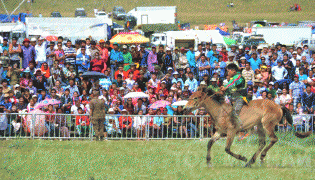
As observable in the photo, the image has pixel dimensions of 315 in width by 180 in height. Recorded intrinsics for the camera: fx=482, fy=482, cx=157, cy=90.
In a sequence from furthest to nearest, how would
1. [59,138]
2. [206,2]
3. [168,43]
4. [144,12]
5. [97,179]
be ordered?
1. [206,2]
2. [144,12]
3. [168,43]
4. [59,138]
5. [97,179]

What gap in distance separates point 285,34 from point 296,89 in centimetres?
2347

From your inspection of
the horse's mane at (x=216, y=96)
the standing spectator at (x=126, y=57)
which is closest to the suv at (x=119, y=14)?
the standing spectator at (x=126, y=57)

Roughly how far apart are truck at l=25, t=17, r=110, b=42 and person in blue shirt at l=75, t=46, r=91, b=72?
14.9 metres

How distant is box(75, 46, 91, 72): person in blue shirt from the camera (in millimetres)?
19156

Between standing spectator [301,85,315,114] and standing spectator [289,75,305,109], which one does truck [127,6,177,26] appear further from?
standing spectator [301,85,315,114]

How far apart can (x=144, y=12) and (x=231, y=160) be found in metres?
41.0

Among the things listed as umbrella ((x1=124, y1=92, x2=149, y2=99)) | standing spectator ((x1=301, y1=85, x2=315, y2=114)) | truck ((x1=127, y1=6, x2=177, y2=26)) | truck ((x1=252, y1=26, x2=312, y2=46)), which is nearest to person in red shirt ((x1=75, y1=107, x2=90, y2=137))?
umbrella ((x1=124, y1=92, x2=149, y2=99))

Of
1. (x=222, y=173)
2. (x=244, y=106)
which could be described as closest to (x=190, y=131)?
(x=244, y=106)

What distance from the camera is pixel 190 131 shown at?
15375mm

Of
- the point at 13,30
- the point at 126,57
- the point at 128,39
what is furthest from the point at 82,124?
the point at 13,30

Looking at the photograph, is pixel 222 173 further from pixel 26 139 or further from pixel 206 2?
pixel 206 2

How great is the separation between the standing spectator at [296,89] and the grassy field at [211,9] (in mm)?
48687

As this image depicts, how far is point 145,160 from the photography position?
35.5 feet

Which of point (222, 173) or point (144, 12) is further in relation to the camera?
point (144, 12)
